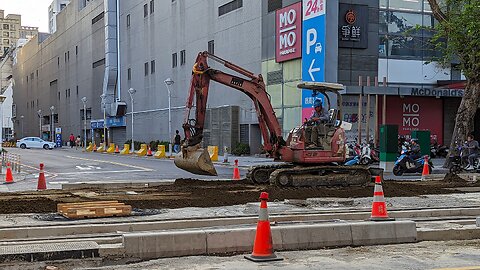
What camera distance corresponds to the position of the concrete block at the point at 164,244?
852 centimetres

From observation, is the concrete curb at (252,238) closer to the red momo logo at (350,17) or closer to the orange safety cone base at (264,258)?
the orange safety cone base at (264,258)

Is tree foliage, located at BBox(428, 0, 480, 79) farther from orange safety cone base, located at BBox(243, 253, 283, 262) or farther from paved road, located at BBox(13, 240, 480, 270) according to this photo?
orange safety cone base, located at BBox(243, 253, 283, 262)

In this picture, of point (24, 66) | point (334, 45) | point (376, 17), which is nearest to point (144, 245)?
point (334, 45)

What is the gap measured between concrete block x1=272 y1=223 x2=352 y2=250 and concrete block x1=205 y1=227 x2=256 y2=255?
16.5 inches

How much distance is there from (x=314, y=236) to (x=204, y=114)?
9.63 metres

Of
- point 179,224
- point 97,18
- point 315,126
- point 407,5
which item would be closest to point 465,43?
point 315,126

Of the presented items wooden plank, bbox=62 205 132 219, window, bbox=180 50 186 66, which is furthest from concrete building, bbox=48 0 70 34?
wooden plank, bbox=62 205 132 219

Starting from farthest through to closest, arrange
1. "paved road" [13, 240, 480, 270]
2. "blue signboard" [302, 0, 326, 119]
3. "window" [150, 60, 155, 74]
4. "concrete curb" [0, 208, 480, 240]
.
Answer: "window" [150, 60, 155, 74], "blue signboard" [302, 0, 326, 119], "concrete curb" [0, 208, 480, 240], "paved road" [13, 240, 480, 270]

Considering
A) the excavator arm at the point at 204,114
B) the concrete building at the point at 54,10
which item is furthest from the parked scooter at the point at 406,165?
the concrete building at the point at 54,10

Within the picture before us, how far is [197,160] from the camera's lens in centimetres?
1764

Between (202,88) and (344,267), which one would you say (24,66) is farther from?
(344,267)

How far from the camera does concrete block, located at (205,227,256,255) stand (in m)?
8.84

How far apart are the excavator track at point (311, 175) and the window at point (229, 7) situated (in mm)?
30475

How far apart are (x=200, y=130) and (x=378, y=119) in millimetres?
22475
